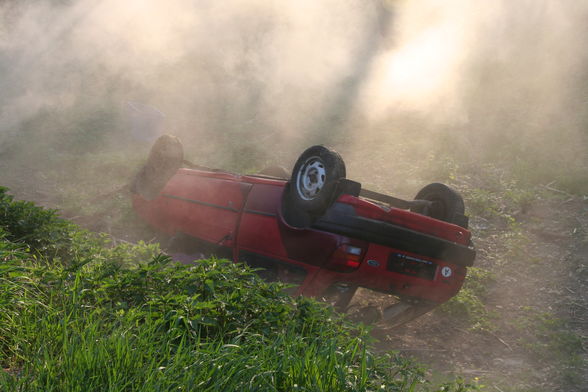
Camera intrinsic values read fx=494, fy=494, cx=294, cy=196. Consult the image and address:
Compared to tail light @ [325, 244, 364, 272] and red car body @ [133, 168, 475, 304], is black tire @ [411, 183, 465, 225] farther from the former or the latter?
tail light @ [325, 244, 364, 272]

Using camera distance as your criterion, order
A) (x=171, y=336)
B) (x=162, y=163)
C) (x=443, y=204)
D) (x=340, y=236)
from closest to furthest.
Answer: (x=171, y=336) < (x=340, y=236) < (x=443, y=204) < (x=162, y=163)

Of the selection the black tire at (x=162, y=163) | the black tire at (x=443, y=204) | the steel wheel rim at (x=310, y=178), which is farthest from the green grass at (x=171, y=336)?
the black tire at (x=162, y=163)

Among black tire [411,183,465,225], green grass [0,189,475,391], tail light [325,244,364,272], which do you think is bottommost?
green grass [0,189,475,391]

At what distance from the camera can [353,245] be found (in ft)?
12.8

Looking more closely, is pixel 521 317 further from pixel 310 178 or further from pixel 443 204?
pixel 310 178

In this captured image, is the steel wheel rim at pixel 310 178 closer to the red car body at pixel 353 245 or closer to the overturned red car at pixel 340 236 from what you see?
the overturned red car at pixel 340 236

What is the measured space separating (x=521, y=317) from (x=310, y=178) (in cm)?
268

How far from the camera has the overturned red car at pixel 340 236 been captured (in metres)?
3.89

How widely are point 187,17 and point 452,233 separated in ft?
60.8

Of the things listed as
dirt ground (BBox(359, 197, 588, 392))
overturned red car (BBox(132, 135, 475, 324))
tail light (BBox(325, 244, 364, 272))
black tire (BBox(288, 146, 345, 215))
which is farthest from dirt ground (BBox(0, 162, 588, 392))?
black tire (BBox(288, 146, 345, 215))

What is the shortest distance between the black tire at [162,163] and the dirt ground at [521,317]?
0.88 metres

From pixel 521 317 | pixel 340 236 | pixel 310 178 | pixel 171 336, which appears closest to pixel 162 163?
pixel 310 178

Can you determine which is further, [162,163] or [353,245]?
[162,163]

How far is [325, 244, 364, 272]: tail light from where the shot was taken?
3.87m
